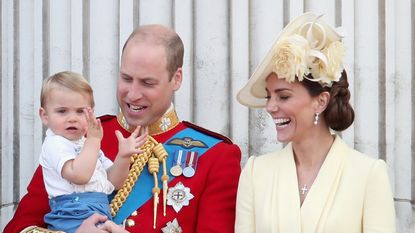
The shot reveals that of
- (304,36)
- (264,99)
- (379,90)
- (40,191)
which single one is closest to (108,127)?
(40,191)

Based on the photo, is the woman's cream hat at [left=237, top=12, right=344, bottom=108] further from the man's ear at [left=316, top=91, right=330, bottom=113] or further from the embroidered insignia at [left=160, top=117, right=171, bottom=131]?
the embroidered insignia at [left=160, top=117, right=171, bottom=131]

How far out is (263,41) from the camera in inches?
191

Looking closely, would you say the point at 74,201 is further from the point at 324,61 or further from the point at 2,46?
the point at 2,46

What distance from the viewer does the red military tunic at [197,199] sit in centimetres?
407

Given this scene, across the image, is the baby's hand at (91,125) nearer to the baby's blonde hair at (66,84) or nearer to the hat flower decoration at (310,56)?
the baby's blonde hair at (66,84)

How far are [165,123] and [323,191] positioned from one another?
0.73 m

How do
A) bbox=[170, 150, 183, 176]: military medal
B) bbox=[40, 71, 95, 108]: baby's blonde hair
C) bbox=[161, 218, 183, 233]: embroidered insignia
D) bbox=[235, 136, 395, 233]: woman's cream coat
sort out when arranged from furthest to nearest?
bbox=[170, 150, 183, 176]: military medal, bbox=[161, 218, 183, 233]: embroidered insignia, bbox=[40, 71, 95, 108]: baby's blonde hair, bbox=[235, 136, 395, 233]: woman's cream coat

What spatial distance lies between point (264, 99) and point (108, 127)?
640mm

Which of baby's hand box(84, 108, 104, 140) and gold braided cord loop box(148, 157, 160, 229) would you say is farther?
gold braided cord loop box(148, 157, 160, 229)

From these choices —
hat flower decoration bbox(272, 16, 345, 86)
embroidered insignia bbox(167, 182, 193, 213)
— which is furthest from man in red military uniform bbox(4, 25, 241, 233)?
hat flower decoration bbox(272, 16, 345, 86)

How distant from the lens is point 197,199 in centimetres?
412

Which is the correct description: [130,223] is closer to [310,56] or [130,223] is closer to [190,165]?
[190,165]

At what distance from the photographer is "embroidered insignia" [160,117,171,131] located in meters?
4.25

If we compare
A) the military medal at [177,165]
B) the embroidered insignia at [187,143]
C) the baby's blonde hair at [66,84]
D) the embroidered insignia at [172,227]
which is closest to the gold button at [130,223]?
the embroidered insignia at [172,227]
